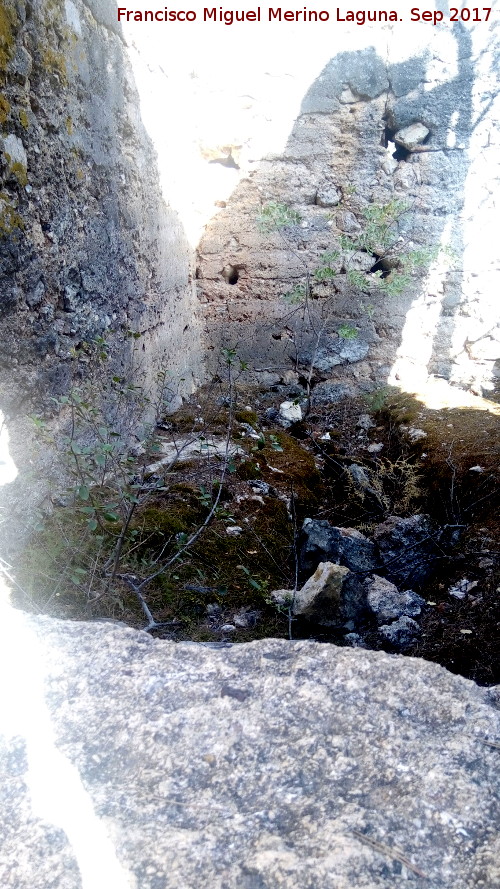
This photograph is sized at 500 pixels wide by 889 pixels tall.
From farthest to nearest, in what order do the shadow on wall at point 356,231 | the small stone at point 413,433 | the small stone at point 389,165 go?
the small stone at point 389,165
the shadow on wall at point 356,231
the small stone at point 413,433

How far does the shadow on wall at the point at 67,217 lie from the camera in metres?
2.50

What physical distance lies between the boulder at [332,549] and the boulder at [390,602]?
0.12m

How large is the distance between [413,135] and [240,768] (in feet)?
18.2

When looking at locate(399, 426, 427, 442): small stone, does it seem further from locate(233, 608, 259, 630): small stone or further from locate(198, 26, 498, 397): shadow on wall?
locate(233, 608, 259, 630): small stone

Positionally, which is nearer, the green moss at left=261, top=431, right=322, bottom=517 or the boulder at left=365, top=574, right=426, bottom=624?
the boulder at left=365, top=574, right=426, bottom=624

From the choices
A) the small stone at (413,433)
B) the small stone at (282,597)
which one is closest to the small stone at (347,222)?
the small stone at (413,433)

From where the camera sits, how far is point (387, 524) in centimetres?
330

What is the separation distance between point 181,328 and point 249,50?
8.09ft

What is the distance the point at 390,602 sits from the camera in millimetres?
2523

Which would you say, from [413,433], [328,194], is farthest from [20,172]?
[328,194]

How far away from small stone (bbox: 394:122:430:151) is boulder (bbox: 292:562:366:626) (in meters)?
4.33

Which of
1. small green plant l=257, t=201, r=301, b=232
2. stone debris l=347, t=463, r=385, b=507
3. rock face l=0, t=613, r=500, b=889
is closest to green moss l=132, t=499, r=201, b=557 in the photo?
stone debris l=347, t=463, r=385, b=507

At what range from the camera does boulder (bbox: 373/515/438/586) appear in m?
2.76

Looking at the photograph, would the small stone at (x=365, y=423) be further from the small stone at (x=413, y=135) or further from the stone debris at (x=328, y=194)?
the small stone at (x=413, y=135)
